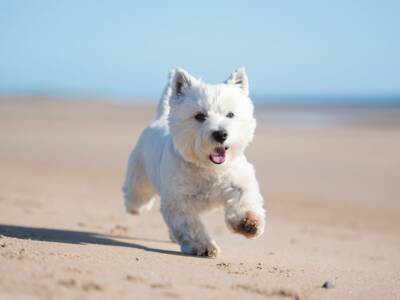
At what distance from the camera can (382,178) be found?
13.0 metres

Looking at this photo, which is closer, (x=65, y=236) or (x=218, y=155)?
(x=218, y=155)

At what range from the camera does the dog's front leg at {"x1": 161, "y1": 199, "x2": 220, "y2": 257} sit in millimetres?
5480

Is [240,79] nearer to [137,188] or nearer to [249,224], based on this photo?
[249,224]

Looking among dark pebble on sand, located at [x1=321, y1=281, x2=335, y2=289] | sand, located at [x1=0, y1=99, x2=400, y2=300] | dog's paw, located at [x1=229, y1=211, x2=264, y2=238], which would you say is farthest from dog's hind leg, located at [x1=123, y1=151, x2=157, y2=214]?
dark pebble on sand, located at [x1=321, y1=281, x2=335, y2=289]

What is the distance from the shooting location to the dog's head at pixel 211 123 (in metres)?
5.38

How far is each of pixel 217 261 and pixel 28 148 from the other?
45.3 feet

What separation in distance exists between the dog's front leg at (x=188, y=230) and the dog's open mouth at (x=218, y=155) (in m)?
0.47

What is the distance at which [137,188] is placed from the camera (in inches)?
298

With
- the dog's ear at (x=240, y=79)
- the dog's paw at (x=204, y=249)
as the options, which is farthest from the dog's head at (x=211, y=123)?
the dog's paw at (x=204, y=249)

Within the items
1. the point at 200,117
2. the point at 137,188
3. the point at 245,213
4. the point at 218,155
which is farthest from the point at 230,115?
the point at 137,188

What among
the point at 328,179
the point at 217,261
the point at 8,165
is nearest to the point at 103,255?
the point at 217,261

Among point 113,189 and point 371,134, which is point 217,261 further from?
point 371,134

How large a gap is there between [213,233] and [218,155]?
8.65ft

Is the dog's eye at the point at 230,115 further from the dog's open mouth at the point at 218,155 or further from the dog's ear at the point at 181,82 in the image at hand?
the dog's ear at the point at 181,82
